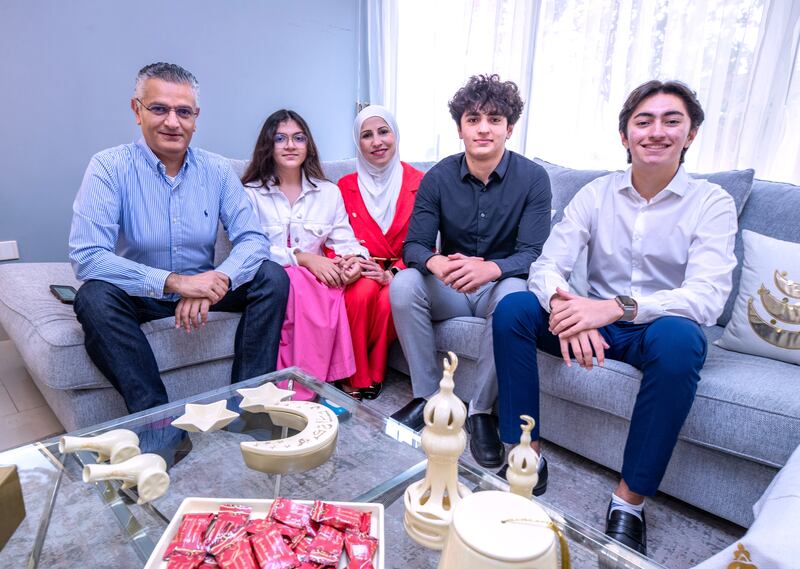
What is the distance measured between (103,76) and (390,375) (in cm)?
195

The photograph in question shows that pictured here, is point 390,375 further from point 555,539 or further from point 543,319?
point 555,539

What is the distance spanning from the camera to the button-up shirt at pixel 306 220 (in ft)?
6.21

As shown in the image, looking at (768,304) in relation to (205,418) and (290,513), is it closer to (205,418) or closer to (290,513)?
(290,513)

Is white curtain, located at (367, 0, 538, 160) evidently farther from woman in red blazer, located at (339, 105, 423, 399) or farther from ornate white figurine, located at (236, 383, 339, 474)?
ornate white figurine, located at (236, 383, 339, 474)

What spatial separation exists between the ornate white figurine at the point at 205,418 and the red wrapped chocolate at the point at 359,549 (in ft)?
1.52

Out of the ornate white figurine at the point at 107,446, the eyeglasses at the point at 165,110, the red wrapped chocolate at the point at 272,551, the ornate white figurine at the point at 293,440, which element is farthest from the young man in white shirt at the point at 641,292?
the eyeglasses at the point at 165,110

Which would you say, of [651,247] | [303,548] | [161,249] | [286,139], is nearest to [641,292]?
[651,247]

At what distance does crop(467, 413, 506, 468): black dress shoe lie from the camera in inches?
53.2

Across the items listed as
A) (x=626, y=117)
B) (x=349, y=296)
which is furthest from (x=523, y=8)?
(x=349, y=296)

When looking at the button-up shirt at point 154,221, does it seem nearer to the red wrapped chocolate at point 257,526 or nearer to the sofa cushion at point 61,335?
the sofa cushion at point 61,335

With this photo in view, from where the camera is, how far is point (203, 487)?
87cm

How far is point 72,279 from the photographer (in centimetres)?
176

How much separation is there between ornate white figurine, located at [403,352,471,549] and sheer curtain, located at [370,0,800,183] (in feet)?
5.78

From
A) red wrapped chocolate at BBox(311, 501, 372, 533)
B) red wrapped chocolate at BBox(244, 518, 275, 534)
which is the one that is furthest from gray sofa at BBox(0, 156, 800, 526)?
red wrapped chocolate at BBox(244, 518, 275, 534)
